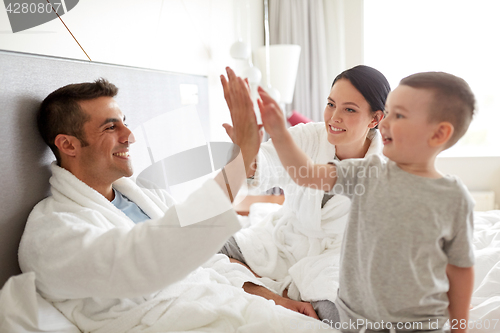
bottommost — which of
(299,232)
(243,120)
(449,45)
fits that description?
(299,232)

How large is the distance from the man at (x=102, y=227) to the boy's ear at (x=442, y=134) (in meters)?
0.42

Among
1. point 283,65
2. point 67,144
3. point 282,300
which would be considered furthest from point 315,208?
point 283,65

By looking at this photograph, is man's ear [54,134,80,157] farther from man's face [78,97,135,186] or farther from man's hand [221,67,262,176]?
man's hand [221,67,262,176]

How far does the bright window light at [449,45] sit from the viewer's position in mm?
3535

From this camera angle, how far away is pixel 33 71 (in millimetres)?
1186

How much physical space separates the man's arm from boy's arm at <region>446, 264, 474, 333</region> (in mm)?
513

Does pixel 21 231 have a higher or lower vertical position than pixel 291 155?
lower

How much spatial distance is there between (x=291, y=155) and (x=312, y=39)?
10.5ft

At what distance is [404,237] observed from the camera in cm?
84

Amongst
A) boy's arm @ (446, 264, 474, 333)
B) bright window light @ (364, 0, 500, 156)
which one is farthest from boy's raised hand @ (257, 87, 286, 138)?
bright window light @ (364, 0, 500, 156)

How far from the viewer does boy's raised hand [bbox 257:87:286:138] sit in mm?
860

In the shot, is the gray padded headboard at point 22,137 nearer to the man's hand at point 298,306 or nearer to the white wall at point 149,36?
the white wall at point 149,36

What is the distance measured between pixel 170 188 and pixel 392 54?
9.60 feet

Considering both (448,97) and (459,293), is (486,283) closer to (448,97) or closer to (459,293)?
(459,293)
